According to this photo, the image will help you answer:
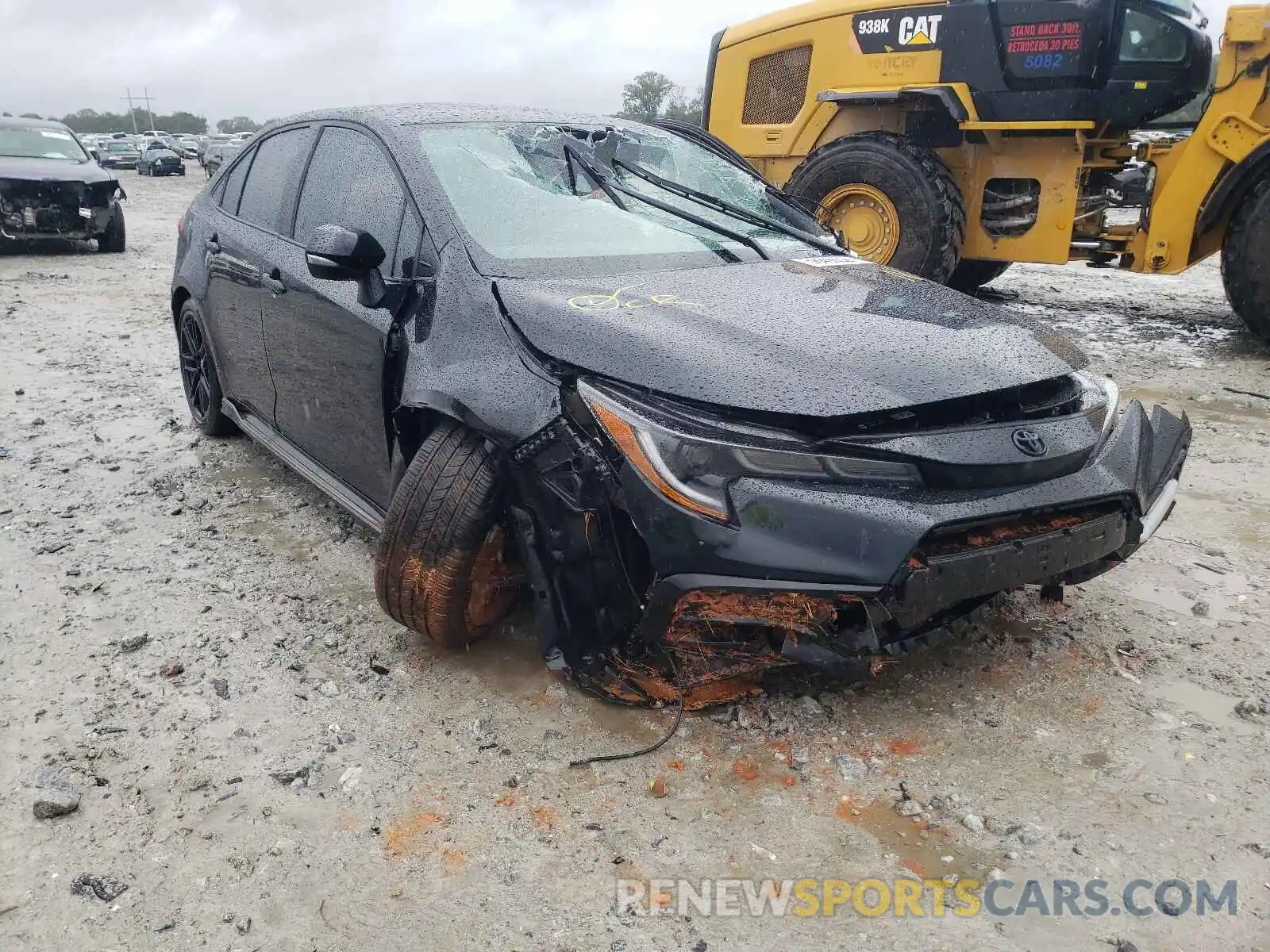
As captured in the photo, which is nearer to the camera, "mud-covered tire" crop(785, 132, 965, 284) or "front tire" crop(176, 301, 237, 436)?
"front tire" crop(176, 301, 237, 436)

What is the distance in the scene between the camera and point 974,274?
30.6ft

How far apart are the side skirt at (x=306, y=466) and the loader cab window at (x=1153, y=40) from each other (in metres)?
6.13

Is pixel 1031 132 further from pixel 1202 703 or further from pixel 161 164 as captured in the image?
pixel 161 164

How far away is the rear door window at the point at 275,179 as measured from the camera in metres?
3.81

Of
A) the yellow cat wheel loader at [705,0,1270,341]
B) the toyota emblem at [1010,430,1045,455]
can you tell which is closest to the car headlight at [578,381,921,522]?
the toyota emblem at [1010,430,1045,455]

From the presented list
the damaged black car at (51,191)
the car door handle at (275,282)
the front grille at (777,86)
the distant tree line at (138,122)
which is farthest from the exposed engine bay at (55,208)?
the distant tree line at (138,122)

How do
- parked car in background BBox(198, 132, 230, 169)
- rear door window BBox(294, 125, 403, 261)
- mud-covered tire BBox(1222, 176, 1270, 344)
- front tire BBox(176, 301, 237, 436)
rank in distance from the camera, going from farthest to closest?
1. parked car in background BBox(198, 132, 230, 169)
2. mud-covered tire BBox(1222, 176, 1270, 344)
3. front tire BBox(176, 301, 237, 436)
4. rear door window BBox(294, 125, 403, 261)

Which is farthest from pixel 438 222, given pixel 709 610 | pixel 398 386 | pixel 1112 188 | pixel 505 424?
pixel 1112 188

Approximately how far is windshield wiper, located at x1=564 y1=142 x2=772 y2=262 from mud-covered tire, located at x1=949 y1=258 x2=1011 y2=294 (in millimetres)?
6245

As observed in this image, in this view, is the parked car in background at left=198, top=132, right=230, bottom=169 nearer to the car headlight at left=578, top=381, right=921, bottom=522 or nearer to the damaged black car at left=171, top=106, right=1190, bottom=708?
the damaged black car at left=171, top=106, right=1190, bottom=708

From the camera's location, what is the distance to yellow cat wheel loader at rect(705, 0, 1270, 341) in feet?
20.8

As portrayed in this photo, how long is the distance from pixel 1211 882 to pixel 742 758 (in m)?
1.04

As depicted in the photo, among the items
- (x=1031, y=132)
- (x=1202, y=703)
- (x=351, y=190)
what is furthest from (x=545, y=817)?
(x=1031, y=132)

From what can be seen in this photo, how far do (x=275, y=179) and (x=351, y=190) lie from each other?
0.82m
